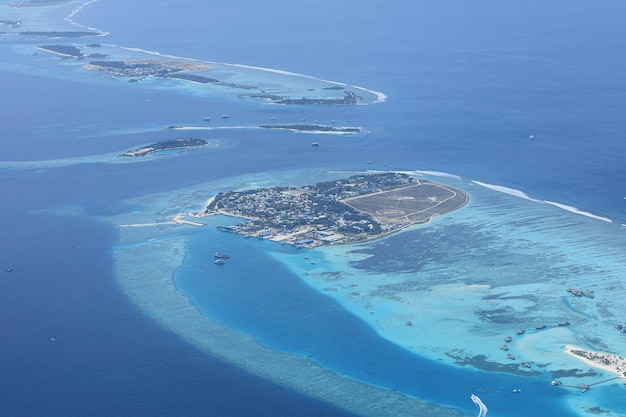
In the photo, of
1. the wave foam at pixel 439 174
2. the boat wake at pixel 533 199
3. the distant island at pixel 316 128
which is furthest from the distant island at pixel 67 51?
the boat wake at pixel 533 199

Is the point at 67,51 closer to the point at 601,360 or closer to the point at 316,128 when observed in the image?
the point at 316,128

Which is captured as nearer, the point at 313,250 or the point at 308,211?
the point at 313,250

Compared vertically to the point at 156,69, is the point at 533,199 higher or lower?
higher

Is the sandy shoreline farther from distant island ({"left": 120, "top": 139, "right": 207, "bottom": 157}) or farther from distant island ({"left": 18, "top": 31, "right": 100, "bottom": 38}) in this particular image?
distant island ({"left": 18, "top": 31, "right": 100, "bottom": 38})

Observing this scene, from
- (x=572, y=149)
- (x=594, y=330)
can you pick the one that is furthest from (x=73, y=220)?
(x=572, y=149)

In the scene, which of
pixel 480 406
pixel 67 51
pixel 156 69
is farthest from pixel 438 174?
pixel 67 51

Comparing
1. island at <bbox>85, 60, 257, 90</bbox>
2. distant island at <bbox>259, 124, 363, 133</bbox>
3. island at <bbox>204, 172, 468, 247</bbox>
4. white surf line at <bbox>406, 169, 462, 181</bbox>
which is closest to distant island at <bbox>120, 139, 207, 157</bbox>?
distant island at <bbox>259, 124, 363, 133</bbox>
